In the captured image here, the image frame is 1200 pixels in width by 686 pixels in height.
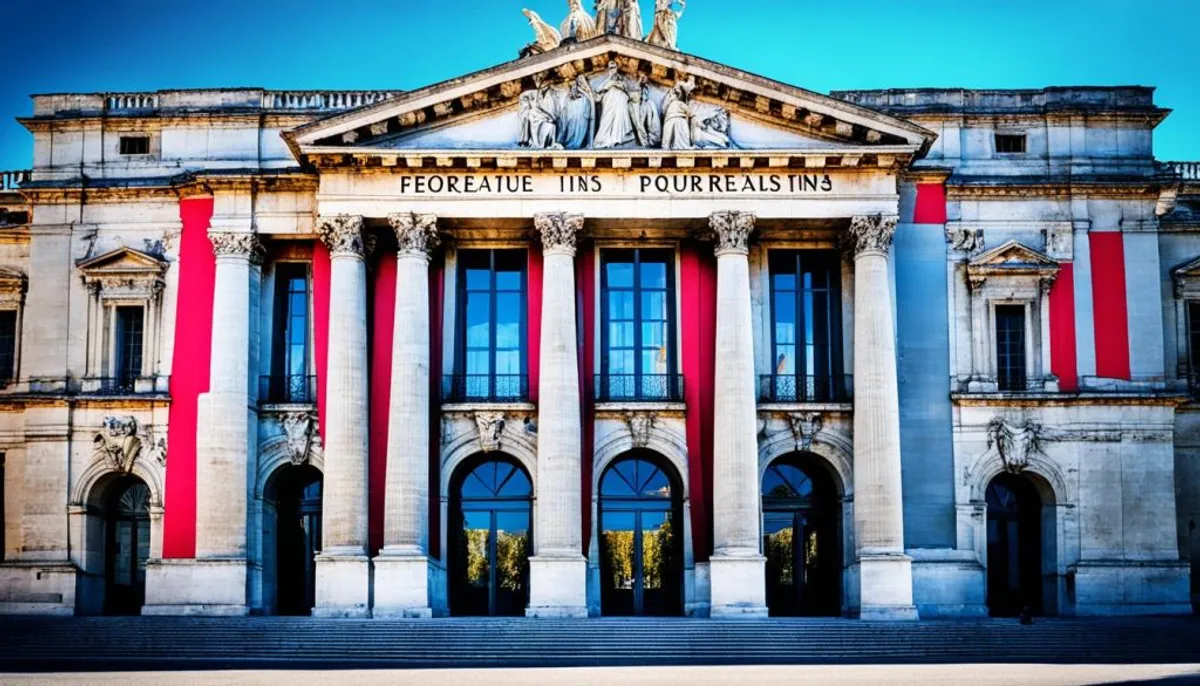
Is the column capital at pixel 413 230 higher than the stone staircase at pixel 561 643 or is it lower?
higher

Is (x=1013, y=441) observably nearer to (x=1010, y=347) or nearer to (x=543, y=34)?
(x=1010, y=347)

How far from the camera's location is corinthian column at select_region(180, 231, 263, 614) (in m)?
45.2

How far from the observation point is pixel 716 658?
37.5 metres

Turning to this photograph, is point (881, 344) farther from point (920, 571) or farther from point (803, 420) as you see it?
point (920, 571)

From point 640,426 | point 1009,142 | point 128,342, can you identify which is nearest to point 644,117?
point 640,426

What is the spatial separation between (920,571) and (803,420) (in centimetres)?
517

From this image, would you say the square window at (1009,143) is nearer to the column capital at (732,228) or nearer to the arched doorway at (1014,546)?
the column capital at (732,228)

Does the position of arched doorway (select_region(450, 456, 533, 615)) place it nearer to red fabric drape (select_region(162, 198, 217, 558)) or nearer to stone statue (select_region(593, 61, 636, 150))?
red fabric drape (select_region(162, 198, 217, 558))

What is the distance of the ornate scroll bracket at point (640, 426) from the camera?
46.3m

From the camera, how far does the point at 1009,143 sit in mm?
49406

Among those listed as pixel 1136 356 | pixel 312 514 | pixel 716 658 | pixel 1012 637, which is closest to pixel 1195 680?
pixel 1012 637

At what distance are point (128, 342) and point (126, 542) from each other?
5.78m

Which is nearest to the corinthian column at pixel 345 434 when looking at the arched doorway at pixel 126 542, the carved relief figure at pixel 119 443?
the carved relief figure at pixel 119 443

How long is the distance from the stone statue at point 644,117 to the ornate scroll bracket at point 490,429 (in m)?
8.48
